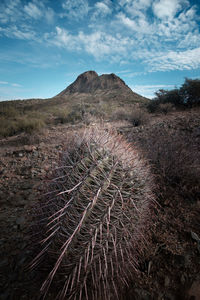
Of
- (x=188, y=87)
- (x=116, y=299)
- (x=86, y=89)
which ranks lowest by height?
(x=116, y=299)

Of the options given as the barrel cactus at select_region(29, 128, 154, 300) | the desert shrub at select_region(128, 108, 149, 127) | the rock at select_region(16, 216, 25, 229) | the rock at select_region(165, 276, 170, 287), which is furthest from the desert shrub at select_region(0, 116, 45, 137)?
the rock at select_region(165, 276, 170, 287)

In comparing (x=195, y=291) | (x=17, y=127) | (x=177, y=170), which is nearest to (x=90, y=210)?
(x=195, y=291)

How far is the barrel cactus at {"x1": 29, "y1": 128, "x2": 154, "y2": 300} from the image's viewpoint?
1.10 meters

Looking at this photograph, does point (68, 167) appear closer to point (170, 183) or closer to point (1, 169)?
point (170, 183)

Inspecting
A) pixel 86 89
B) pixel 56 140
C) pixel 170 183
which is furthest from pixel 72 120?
pixel 86 89

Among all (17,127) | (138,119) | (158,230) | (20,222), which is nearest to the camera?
(158,230)

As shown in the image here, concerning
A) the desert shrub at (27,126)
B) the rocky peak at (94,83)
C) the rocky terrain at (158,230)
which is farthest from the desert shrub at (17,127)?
the rocky peak at (94,83)

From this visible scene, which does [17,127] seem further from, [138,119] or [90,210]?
[90,210]

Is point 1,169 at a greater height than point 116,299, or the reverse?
point 1,169

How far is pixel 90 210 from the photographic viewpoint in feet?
3.62

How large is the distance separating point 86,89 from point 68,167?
44684 mm

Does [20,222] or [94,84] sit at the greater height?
[94,84]

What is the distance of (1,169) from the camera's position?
3877 millimetres

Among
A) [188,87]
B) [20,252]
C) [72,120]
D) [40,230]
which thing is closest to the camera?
[40,230]
